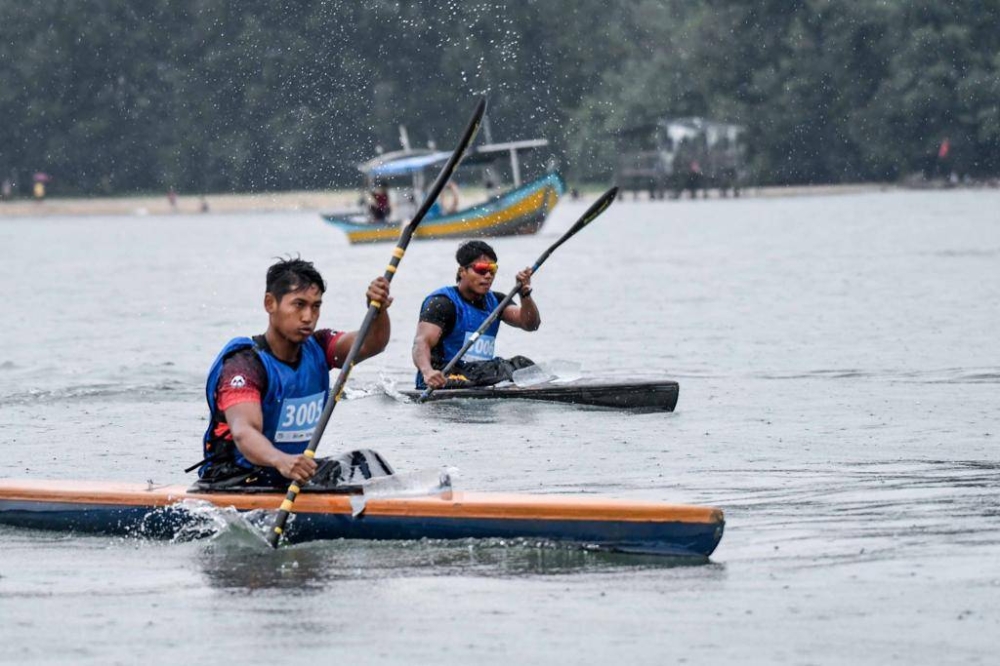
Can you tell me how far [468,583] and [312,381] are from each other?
56.5 inches

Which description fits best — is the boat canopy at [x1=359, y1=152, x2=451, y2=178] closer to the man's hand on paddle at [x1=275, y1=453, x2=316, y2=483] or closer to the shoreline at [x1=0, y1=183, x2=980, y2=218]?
the shoreline at [x1=0, y1=183, x2=980, y2=218]

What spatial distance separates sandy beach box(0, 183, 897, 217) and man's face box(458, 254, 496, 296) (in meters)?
74.3

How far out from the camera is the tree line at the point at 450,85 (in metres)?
85.9

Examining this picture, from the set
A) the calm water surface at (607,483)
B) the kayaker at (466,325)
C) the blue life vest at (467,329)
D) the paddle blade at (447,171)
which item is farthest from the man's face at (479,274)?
the paddle blade at (447,171)

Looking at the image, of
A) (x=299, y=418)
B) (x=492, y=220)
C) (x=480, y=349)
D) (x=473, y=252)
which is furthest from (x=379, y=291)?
(x=492, y=220)

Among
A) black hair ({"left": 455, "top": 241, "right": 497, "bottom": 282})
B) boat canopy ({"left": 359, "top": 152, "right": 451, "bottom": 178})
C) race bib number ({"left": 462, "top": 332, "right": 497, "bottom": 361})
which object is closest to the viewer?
black hair ({"left": 455, "top": 241, "right": 497, "bottom": 282})

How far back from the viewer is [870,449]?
12.2 metres

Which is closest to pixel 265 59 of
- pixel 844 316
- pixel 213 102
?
pixel 213 102

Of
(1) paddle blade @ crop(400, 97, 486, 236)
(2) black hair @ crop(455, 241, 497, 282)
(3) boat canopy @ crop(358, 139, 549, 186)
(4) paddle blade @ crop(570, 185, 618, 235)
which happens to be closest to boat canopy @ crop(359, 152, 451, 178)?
(3) boat canopy @ crop(358, 139, 549, 186)

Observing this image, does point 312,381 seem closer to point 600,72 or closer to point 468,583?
point 468,583

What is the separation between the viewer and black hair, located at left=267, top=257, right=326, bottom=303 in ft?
29.0

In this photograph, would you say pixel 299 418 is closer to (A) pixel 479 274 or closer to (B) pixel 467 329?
(A) pixel 479 274

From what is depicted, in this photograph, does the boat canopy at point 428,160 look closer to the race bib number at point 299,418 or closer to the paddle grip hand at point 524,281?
the paddle grip hand at point 524,281

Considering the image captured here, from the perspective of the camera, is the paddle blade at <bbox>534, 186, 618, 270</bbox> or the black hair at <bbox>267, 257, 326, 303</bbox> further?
the paddle blade at <bbox>534, 186, 618, 270</bbox>
